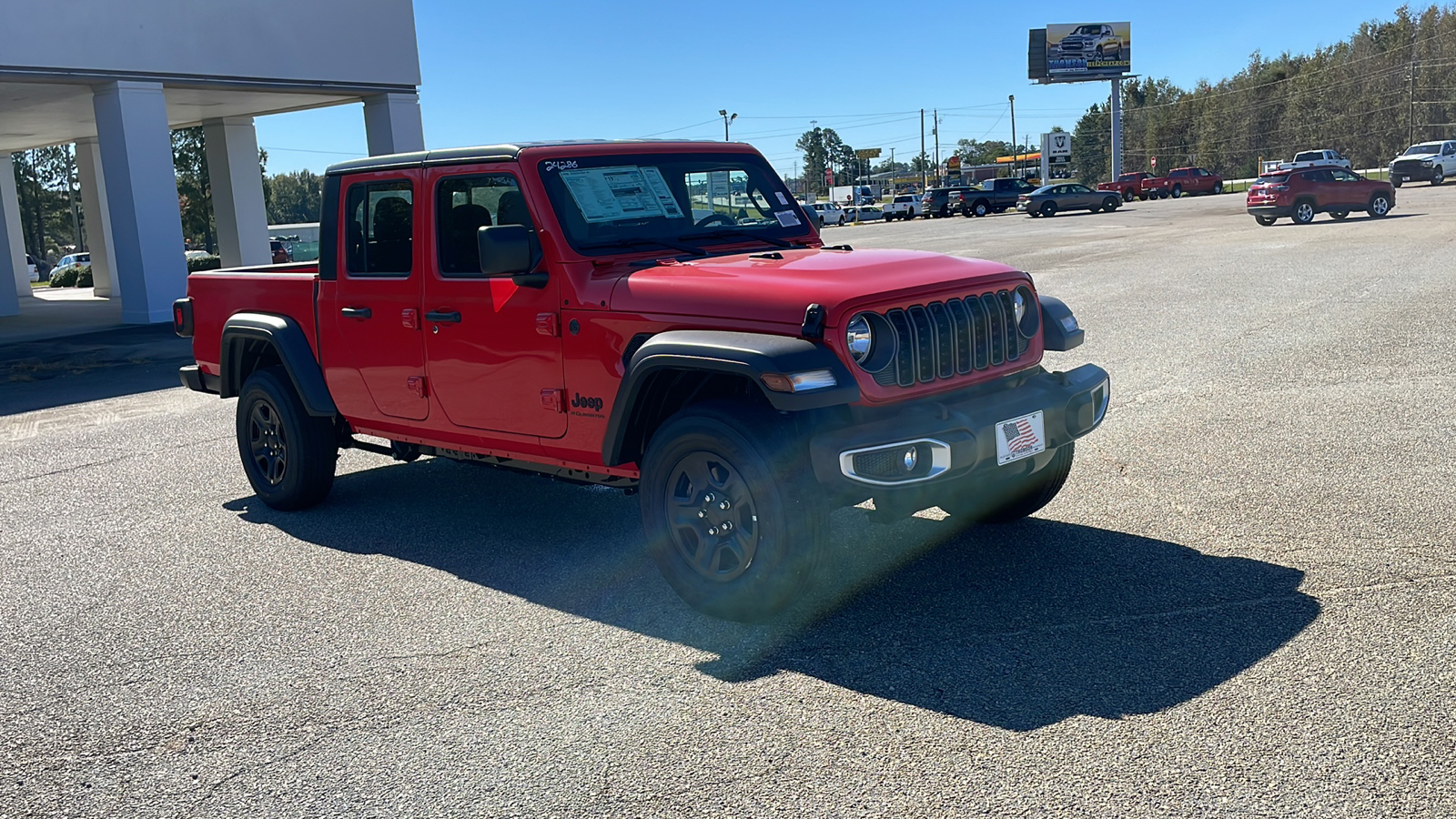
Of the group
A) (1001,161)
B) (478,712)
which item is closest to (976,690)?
→ (478,712)

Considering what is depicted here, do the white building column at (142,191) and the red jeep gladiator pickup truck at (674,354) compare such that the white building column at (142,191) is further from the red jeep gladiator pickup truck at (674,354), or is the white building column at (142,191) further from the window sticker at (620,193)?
the window sticker at (620,193)

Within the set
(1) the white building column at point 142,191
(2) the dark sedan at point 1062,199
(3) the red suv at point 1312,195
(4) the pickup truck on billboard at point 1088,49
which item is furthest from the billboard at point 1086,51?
(1) the white building column at point 142,191

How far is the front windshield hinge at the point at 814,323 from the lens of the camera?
4539 millimetres

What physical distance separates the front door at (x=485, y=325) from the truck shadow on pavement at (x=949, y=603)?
76 cm

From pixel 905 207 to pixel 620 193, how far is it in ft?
198

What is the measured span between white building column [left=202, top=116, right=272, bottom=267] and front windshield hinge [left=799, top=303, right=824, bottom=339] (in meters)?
25.2

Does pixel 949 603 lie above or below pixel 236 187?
below

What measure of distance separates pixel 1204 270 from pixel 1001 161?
113 m

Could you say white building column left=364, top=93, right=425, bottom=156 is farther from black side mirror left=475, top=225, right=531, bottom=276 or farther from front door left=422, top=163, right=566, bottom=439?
black side mirror left=475, top=225, right=531, bottom=276

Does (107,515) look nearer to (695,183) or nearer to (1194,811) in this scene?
(695,183)

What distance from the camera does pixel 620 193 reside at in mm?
5832

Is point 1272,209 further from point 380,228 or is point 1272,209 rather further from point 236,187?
point 380,228

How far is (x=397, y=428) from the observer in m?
6.46

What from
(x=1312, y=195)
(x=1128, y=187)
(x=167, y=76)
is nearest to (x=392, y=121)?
(x=167, y=76)
